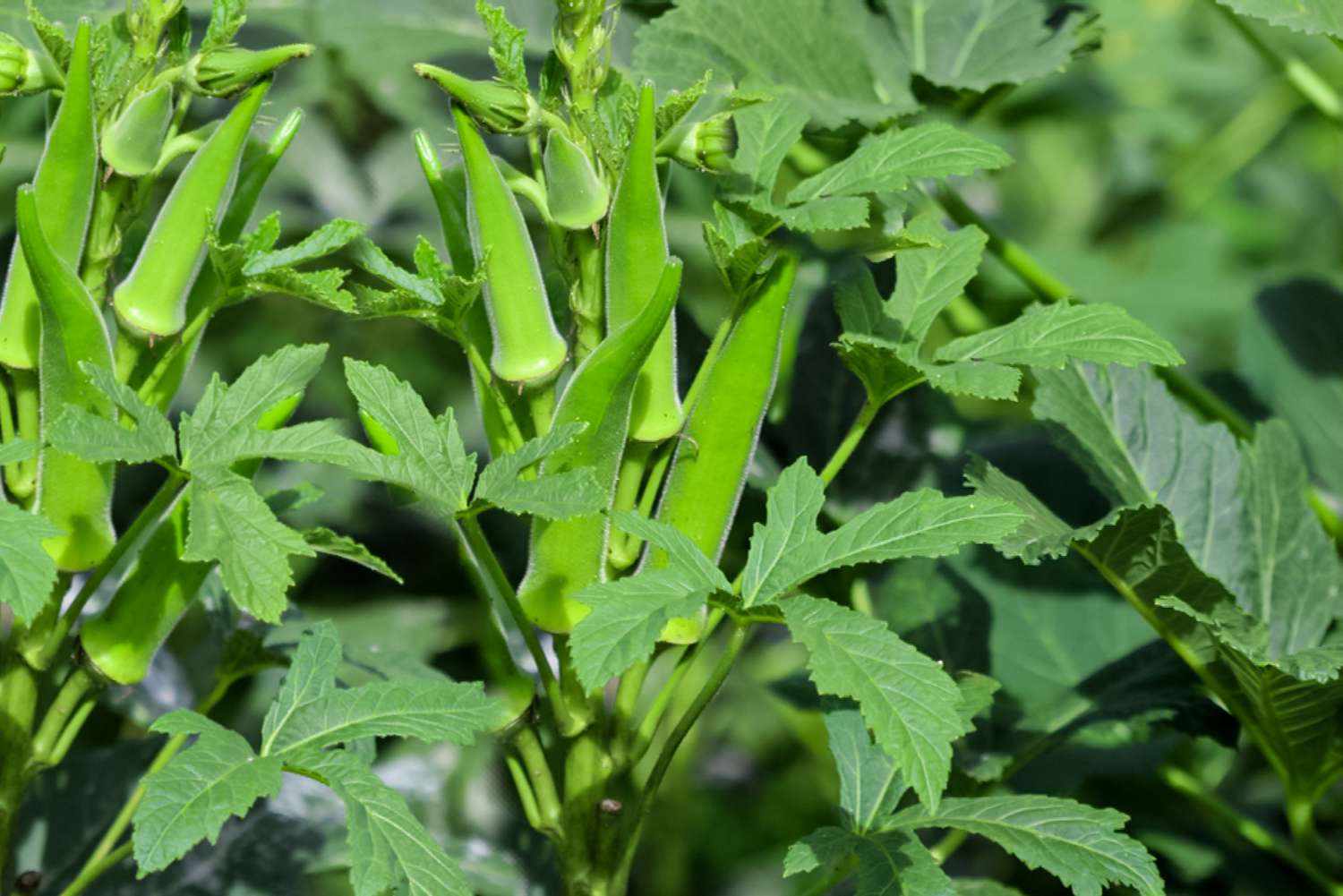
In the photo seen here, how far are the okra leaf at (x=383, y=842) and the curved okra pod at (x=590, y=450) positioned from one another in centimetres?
12

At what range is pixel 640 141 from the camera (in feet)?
2.19

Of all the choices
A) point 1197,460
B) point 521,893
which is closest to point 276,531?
point 521,893

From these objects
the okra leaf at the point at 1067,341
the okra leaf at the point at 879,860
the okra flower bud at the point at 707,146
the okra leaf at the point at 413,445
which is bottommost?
the okra leaf at the point at 879,860

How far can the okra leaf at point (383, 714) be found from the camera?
2.10 feet

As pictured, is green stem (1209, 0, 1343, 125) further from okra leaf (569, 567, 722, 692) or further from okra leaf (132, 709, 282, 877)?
okra leaf (132, 709, 282, 877)

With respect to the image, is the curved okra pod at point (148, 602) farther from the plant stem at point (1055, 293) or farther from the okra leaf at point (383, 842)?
the plant stem at point (1055, 293)

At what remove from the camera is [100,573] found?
677 millimetres

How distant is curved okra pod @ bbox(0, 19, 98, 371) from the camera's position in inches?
26.3

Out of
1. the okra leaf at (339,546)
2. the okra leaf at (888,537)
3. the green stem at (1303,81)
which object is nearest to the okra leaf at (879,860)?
the okra leaf at (888,537)

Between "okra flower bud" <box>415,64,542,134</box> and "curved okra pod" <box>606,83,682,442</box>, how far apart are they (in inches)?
1.9

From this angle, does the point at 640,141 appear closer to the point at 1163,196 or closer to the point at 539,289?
the point at 539,289

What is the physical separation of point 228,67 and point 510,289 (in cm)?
16

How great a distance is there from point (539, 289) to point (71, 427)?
0.22 metres

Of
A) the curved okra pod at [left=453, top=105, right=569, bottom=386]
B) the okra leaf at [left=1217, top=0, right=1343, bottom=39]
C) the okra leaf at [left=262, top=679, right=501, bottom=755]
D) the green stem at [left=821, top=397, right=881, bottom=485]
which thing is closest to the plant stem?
the okra leaf at [left=1217, top=0, right=1343, bottom=39]
